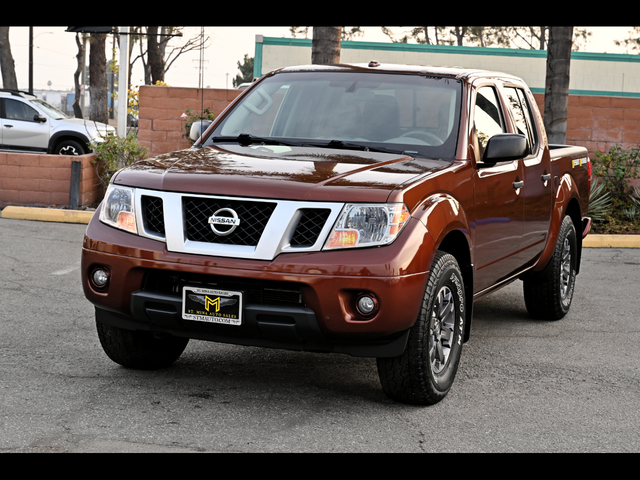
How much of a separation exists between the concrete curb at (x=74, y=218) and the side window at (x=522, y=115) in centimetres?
513

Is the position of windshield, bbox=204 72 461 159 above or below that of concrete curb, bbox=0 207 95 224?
above

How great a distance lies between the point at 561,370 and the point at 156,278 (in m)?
2.79

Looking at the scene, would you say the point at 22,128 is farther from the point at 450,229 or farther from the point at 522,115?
the point at 450,229

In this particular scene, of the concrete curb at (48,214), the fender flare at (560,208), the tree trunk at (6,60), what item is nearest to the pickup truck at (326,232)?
the fender flare at (560,208)

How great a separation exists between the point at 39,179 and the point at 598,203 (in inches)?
321

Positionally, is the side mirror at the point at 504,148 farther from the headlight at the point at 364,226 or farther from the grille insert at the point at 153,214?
the grille insert at the point at 153,214

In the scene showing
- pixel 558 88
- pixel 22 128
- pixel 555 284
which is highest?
pixel 558 88

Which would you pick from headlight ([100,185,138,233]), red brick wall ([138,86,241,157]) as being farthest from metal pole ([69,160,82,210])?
headlight ([100,185,138,233])

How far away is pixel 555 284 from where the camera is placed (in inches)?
273

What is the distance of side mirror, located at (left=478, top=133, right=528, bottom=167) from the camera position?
5.17m

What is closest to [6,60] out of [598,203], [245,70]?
[598,203]

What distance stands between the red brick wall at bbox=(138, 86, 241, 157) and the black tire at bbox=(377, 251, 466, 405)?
9.45m

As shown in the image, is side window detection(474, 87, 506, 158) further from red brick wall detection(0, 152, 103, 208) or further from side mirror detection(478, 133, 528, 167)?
red brick wall detection(0, 152, 103, 208)

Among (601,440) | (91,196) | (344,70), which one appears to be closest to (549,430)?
(601,440)
